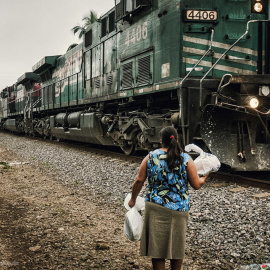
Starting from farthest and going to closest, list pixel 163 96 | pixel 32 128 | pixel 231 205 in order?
pixel 32 128, pixel 163 96, pixel 231 205

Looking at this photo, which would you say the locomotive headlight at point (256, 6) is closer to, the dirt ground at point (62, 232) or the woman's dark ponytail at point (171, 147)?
the dirt ground at point (62, 232)

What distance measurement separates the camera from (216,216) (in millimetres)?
4449

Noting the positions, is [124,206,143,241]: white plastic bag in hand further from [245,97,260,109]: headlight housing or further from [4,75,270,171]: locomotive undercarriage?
[245,97,260,109]: headlight housing

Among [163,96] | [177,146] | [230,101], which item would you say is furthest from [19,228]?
[163,96]

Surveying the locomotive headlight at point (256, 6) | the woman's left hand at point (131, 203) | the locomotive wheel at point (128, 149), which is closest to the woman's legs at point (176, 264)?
the woman's left hand at point (131, 203)

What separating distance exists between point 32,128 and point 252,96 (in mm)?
16678

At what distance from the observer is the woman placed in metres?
2.65

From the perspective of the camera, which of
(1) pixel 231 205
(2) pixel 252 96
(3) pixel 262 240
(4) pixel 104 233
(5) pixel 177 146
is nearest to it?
(5) pixel 177 146

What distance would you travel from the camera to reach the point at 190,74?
21.6 feet

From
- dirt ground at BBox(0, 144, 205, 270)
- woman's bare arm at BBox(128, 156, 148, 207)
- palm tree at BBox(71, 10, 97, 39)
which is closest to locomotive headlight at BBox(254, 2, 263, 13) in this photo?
dirt ground at BBox(0, 144, 205, 270)

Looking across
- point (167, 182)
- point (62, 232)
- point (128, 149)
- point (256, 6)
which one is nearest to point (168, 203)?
point (167, 182)

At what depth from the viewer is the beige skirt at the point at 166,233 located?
2650 mm

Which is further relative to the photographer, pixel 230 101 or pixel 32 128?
pixel 32 128

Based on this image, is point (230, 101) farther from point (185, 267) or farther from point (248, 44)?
point (185, 267)
